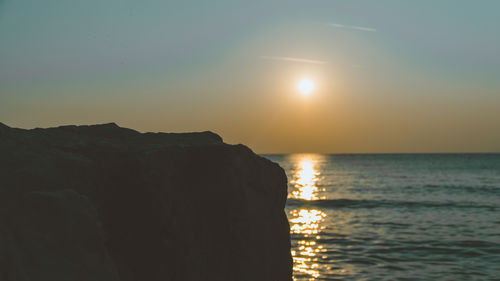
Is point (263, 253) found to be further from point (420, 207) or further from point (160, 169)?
point (420, 207)

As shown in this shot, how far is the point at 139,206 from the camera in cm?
482

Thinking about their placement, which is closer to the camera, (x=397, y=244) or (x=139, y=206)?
(x=139, y=206)

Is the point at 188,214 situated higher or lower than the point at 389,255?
higher

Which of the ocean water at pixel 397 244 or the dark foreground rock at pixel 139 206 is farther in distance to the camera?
the ocean water at pixel 397 244

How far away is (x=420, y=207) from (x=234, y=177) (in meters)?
27.3

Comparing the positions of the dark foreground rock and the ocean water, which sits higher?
the dark foreground rock

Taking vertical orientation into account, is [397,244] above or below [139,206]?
below

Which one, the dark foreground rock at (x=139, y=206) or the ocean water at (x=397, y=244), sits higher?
the dark foreground rock at (x=139, y=206)

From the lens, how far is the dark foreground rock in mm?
3271

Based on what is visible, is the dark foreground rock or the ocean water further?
the ocean water

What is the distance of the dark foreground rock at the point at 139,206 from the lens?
327 cm

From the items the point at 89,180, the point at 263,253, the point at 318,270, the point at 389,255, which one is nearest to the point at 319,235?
the point at 389,255

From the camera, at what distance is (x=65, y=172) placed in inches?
169

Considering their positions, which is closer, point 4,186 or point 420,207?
point 4,186
